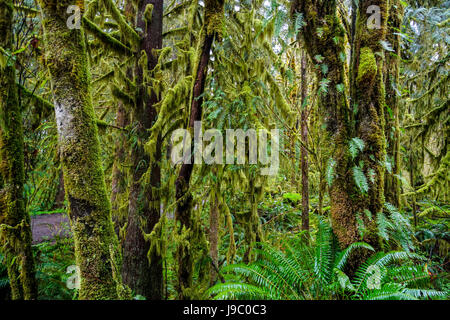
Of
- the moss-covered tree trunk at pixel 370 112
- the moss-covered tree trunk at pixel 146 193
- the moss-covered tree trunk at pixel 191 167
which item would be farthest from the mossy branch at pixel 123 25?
the moss-covered tree trunk at pixel 370 112

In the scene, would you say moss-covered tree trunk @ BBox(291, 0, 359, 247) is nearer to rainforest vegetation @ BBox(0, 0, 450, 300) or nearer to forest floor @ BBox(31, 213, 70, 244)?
rainforest vegetation @ BBox(0, 0, 450, 300)

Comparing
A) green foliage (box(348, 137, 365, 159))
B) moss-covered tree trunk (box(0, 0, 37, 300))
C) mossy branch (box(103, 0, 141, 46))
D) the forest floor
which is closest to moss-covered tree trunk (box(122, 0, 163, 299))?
mossy branch (box(103, 0, 141, 46))

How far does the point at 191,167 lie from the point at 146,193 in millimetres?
1235

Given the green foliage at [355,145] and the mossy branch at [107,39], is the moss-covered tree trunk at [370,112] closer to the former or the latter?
the green foliage at [355,145]

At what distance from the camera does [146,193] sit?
11.8 feet

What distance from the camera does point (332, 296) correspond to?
208 centimetres

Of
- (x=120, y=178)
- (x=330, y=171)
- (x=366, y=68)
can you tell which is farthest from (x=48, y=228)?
(x=366, y=68)

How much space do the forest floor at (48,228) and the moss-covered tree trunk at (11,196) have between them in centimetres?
496

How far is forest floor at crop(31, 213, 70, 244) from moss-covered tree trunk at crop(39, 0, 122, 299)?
20.2 ft

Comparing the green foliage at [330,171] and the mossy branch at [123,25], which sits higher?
the mossy branch at [123,25]

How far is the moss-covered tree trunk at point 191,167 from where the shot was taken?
8.68 feet

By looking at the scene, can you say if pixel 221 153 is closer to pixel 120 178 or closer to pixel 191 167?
pixel 191 167
